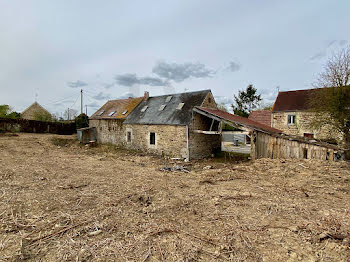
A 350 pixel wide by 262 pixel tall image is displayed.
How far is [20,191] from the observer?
5.63m

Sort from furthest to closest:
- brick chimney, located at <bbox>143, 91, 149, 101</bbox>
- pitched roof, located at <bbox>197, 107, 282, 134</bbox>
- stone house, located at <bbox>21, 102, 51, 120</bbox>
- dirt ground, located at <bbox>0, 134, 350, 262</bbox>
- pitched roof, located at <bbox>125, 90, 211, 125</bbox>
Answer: stone house, located at <bbox>21, 102, 51, 120</bbox> < brick chimney, located at <bbox>143, 91, 149, 101</bbox> < pitched roof, located at <bbox>125, 90, 211, 125</bbox> < pitched roof, located at <bbox>197, 107, 282, 134</bbox> < dirt ground, located at <bbox>0, 134, 350, 262</bbox>

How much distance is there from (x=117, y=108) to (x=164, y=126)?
8.65 metres

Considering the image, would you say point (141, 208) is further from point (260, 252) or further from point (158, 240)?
point (260, 252)

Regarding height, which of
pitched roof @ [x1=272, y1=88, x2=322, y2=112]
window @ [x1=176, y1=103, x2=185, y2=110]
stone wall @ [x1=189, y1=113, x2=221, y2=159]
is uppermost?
pitched roof @ [x1=272, y1=88, x2=322, y2=112]

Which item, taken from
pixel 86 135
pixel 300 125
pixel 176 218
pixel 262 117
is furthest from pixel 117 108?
pixel 300 125

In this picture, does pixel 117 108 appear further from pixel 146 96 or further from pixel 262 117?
pixel 262 117

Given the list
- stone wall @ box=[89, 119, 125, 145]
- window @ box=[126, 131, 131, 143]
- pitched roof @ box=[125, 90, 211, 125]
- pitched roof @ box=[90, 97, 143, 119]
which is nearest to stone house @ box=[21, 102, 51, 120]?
pitched roof @ box=[90, 97, 143, 119]

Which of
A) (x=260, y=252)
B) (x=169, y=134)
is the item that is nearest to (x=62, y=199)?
(x=260, y=252)

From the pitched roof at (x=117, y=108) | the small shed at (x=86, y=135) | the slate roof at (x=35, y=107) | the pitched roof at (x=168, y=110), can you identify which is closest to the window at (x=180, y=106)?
the pitched roof at (x=168, y=110)

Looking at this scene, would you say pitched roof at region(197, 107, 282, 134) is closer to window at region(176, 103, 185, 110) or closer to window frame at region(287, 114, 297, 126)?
window at region(176, 103, 185, 110)

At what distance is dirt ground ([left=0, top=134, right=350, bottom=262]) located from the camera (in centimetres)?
309

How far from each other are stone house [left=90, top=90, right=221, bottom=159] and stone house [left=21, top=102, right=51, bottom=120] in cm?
1684

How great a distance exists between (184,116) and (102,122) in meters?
10.5

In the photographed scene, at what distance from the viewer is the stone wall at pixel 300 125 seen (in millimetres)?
17270
